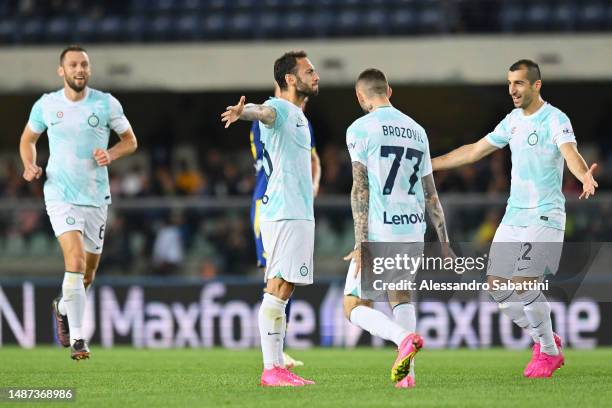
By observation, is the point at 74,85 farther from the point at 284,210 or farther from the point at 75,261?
the point at 284,210

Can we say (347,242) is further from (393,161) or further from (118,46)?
(393,161)

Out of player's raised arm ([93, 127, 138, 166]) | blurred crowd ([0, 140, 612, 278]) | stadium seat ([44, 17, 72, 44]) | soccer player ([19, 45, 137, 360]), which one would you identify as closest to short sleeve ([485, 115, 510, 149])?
player's raised arm ([93, 127, 138, 166])

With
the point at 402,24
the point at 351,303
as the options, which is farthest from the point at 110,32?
the point at 351,303

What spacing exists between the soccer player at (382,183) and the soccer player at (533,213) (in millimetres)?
1210

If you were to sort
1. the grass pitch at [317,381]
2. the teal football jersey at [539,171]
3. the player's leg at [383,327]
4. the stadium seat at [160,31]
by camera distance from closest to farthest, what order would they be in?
the grass pitch at [317,381]
the player's leg at [383,327]
the teal football jersey at [539,171]
the stadium seat at [160,31]

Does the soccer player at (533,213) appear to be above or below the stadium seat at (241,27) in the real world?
below

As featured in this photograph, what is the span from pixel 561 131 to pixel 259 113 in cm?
235

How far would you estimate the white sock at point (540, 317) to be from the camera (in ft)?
30.4

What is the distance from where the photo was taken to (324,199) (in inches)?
687

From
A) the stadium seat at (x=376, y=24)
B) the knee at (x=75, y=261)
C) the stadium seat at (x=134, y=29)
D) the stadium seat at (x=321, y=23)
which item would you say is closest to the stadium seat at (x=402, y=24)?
the stadium seat at (x=376, y=24)

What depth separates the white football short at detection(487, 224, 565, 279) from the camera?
922 cm

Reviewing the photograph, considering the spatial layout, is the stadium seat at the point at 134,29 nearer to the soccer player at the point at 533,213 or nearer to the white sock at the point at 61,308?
the white sock at the point at 61,308

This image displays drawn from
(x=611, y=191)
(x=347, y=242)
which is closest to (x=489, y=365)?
(x=347, y=242)

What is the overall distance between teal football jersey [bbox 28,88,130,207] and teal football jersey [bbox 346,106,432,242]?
2.70 meters
